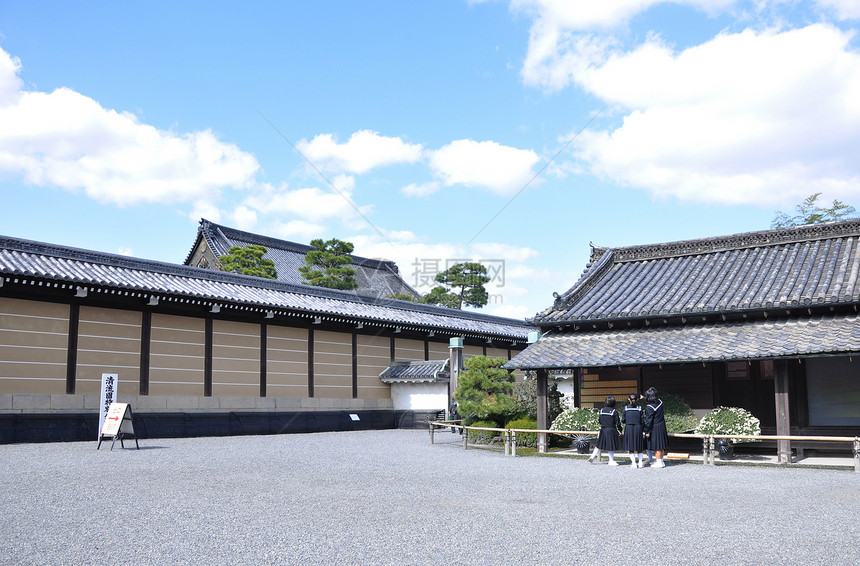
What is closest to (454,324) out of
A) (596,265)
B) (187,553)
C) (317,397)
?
(317,397)

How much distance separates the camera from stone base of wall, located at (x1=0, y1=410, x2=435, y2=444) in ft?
57.3

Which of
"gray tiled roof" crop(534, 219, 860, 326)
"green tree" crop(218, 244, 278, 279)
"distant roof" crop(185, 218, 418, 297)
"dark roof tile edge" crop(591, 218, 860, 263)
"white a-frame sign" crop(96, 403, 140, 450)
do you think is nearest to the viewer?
"white a-frame sign" crop(96, 403, 140, 450)

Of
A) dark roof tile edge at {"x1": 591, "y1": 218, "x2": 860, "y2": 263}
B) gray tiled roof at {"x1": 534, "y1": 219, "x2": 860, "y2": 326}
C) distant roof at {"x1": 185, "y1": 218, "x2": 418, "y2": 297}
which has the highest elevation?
distant roof at {"x1": 185, "y1": 218, "x2": 418, "y2": 297}

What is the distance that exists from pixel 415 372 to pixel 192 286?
30.8ft

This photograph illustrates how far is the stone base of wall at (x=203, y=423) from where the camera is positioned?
17453 mm

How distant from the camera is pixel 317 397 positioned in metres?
25.3

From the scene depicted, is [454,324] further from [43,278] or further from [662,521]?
[662,521]

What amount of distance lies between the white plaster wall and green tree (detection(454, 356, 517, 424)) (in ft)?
23.2

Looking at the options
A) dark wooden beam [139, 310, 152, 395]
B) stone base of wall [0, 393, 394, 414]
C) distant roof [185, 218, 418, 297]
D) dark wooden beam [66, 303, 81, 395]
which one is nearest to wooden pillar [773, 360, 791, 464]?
stone base of wall [0, 393, 394, 414]

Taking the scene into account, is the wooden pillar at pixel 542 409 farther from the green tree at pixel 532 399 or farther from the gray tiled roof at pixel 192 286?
the gray tiled roof at pixel 192 286

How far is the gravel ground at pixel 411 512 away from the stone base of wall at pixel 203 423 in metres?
3.62

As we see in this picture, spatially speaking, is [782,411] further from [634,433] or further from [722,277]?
[722,277]

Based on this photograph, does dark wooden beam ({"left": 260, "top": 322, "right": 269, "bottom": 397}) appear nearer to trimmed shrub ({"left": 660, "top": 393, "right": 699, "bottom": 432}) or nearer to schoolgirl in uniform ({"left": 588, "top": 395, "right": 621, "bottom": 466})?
schoolgirl in uniform ({"left": 588, "top": 395, "right": 621, "bottom": 466})

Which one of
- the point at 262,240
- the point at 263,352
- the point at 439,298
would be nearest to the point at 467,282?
the point at 439,298
